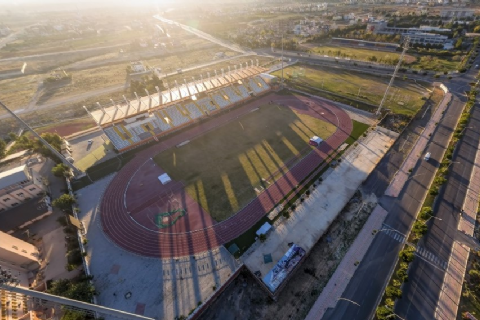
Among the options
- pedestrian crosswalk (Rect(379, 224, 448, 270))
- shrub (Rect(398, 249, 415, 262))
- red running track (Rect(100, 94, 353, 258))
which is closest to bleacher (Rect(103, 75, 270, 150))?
red running track (Rect(100, 94, 353, 258))

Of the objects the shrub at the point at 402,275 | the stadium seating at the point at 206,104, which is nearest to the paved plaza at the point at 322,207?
the shrub at the point at 402,275

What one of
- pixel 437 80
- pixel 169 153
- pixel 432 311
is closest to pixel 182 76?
pixel 169 153

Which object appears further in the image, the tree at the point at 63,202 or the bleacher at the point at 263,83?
the bleacher at the point at 263,83

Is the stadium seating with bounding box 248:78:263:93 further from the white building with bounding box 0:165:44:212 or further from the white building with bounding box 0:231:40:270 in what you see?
the white building with bounding box 0:231:40:270

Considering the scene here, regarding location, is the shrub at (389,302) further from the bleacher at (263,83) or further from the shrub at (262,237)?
the bleacher at (263,83)

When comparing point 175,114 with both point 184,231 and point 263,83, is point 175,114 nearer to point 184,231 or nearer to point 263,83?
point 263,83

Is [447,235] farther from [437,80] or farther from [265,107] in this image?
[437,80]
